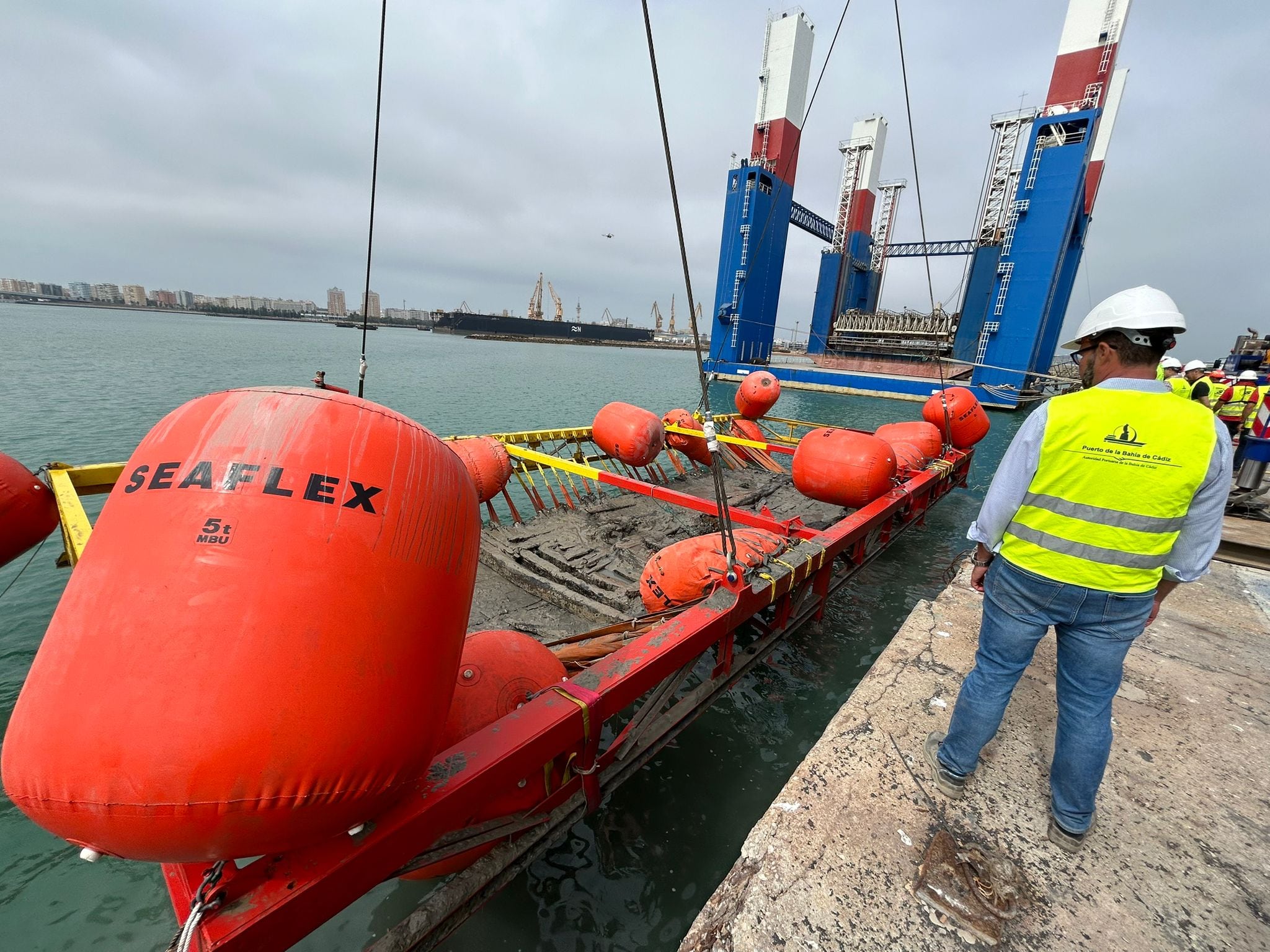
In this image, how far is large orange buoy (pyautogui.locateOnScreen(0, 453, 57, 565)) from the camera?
3547 mm

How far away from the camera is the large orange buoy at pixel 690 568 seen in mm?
3479

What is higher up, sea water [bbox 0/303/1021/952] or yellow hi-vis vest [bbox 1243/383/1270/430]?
yellow hi-vis vest [bbox 1243/383/1270/430]

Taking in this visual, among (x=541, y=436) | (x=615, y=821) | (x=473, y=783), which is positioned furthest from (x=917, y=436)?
(x=473, y=783)

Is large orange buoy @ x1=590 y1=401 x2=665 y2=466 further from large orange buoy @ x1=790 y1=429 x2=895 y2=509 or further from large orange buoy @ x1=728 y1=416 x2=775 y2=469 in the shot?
large orange buoy @ x1=728 y1=416 x2=775 y2=469

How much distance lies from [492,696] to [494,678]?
0.30ft

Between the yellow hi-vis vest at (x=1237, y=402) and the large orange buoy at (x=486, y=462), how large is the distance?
466 inches

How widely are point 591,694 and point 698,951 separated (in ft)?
3.14

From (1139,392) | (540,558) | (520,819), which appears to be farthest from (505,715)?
(540,558)

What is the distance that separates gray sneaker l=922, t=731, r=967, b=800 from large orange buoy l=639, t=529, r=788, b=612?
4.72ft

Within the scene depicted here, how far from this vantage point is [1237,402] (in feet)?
28.6

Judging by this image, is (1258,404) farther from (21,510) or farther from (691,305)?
(21,510)

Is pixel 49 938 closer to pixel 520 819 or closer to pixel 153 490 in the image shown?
pixel 520 819

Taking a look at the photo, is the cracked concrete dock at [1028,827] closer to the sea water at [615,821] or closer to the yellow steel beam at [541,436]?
the sea water at [615,821]

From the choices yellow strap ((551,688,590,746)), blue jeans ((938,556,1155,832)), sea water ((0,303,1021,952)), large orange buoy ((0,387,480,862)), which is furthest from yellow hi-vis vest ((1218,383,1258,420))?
large orange buoy ((0,387,480,862))
